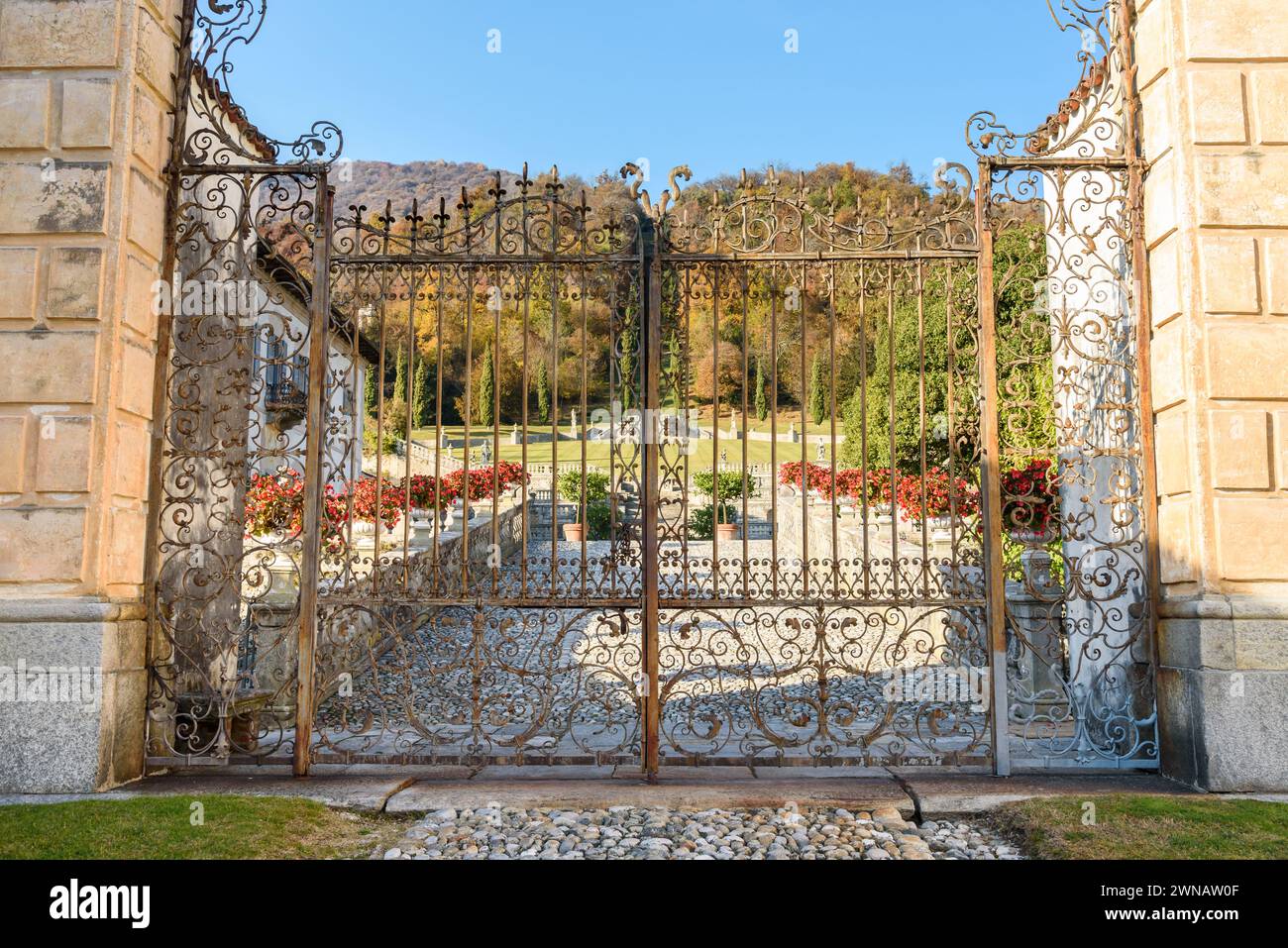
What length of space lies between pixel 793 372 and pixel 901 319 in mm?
6894

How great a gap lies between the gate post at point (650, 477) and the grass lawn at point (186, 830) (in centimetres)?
149

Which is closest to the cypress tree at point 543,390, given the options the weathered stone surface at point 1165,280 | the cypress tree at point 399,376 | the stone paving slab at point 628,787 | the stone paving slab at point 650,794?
the cypress tree at point 399,376

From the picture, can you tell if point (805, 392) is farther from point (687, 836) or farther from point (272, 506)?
point (272, 506)

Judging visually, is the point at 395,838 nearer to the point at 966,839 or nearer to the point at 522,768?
the point at 522,768

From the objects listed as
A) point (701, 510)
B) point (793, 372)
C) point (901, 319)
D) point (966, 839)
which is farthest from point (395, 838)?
point (793, 372)

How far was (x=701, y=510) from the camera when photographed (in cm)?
2702

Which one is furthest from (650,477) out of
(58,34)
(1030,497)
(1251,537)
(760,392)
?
(760,392)

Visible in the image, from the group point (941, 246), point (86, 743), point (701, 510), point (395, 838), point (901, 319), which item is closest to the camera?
point (395, 838)

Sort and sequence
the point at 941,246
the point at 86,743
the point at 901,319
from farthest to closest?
the point at 901,319
the point at 941,246
the point at 86,743

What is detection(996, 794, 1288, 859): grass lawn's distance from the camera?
3.79 metres

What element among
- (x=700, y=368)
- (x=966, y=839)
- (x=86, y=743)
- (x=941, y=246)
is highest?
(x=700, y=368)

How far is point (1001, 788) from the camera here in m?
4.83

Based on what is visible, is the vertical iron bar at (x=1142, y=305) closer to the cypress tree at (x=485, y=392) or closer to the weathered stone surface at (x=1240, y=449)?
the weathered stone surface at (x=1240, y=449)

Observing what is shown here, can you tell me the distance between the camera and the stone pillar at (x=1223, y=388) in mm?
4645
